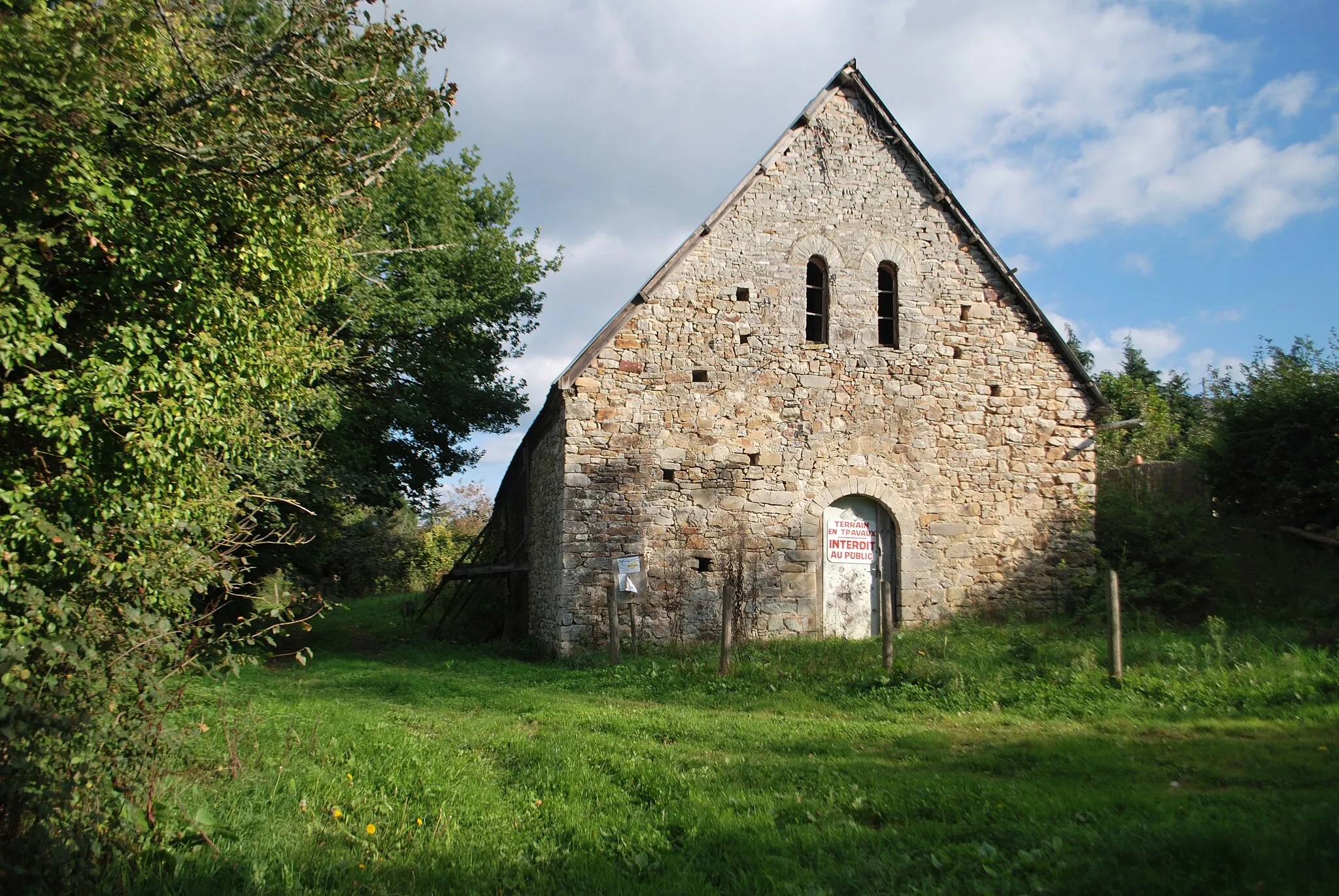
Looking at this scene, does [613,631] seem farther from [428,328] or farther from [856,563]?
[428,328]

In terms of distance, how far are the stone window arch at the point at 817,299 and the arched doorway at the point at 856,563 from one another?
2756mm

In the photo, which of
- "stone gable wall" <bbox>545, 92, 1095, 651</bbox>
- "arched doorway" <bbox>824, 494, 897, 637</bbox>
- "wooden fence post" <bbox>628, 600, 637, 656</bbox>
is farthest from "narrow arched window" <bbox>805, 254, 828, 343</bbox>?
"wooden fence post" <bbox>628, 600, 637, 656</bbox>

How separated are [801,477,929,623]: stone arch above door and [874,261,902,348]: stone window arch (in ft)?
8.23

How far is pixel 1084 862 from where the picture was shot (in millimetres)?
4266

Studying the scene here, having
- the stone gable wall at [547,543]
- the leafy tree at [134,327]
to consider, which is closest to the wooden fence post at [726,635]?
the stone gable wall at [547,543]

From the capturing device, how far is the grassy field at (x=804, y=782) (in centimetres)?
447

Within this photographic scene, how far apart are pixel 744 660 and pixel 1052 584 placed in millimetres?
6492

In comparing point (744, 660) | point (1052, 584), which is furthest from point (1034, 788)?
point (1052, 584)

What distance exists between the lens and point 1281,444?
13914 millimetres

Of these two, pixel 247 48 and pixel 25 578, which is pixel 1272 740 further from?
pixel 247 48

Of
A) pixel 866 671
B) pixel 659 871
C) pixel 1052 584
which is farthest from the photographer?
pixel 1052 584

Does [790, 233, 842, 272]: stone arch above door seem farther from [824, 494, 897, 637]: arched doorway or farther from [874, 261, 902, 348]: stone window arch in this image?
[824, 494, 897, 637]: arched doorway

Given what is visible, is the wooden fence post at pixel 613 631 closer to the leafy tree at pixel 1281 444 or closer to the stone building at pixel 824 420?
the stone building at pixel 824 420

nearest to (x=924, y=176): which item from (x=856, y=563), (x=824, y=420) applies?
(x=824, y=420)
